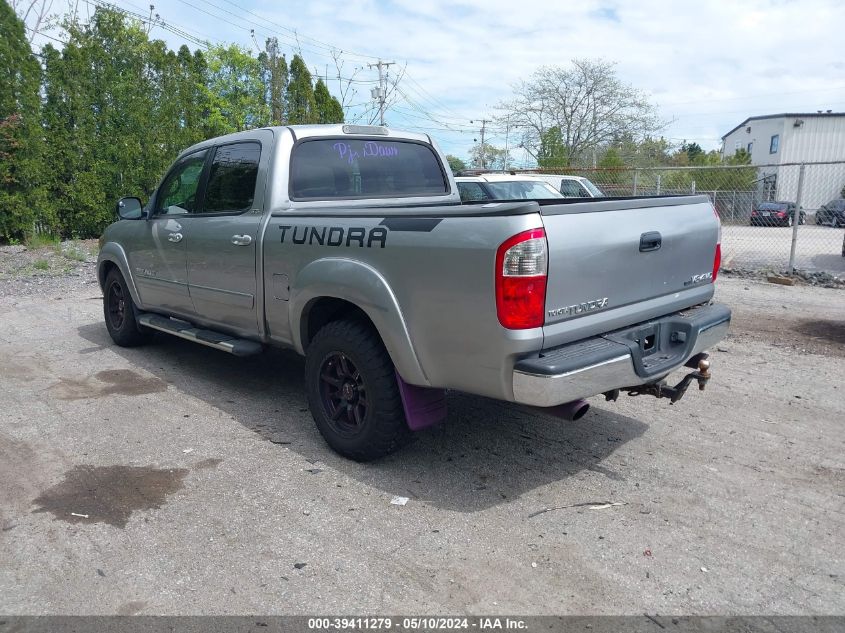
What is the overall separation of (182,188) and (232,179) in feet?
2.93

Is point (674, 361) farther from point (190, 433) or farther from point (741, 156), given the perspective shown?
point (741, 156)

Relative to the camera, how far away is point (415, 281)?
3396 millimetres

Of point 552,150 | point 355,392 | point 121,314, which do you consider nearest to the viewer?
point 355,392

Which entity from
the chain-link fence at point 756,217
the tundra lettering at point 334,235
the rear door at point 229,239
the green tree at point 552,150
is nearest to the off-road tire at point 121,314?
the rear door at point 229,239

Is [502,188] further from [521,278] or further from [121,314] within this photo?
[521,278]

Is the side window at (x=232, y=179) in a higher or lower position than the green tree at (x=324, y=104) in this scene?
lower

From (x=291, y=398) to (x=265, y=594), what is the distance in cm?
256

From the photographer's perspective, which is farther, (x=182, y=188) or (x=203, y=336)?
(x=182, y=188)

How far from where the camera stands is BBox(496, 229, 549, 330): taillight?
3.00 meters

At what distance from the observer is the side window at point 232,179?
4750 millimetres

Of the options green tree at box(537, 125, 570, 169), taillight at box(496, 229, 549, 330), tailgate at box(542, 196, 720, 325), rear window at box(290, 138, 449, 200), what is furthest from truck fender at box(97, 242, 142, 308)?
green tree at box(537, 125, 570, 169)

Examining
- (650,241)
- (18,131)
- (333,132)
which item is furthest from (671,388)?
(18,131)

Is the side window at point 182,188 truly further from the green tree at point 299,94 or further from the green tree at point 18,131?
the green tree at point 299,94

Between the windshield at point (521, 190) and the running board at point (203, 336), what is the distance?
6.26 m
